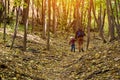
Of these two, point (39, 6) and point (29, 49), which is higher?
point (39, 6)

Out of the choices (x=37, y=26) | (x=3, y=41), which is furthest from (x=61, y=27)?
(x=3, y=41)

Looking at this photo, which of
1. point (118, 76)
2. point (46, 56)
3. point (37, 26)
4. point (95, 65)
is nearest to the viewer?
point (118, 76)

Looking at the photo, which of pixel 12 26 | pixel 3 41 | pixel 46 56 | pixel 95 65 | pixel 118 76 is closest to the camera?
pixel 118 76

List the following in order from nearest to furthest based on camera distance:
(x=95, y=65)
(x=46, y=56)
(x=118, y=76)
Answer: (x=118, y=76)
(x=95, y=65)
(x=46, y=56)

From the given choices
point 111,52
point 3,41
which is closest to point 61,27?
point 3,41

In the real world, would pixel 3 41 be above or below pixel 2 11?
below

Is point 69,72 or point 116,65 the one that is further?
point 69,72

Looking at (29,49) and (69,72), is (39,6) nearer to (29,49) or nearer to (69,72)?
(29,49)

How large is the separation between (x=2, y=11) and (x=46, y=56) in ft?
38.4

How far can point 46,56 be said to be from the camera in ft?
66.9

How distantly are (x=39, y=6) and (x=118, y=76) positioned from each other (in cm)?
3296

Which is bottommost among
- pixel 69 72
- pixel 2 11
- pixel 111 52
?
pixel 69 72

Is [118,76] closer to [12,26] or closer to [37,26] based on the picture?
[12,26]

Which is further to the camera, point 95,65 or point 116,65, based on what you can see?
point 95,65
